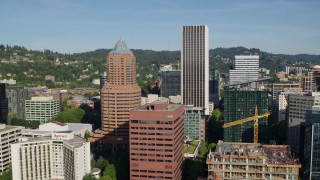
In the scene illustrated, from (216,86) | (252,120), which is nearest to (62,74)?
(216,86)

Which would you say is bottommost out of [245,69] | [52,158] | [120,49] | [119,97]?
[52,158]

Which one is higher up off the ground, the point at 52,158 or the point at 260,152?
the point at 260,152

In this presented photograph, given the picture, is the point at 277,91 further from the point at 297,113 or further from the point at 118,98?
the point at 118,98

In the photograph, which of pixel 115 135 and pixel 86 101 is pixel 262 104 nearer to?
pixel 115 135

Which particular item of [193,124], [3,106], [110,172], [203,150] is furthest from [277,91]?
[3,106]

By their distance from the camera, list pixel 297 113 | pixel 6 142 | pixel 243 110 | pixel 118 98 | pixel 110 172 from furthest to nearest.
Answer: pixel 118 98 < pixel 243 110 < pixel 297 113 < pixel 6 142 < pixel 110 172

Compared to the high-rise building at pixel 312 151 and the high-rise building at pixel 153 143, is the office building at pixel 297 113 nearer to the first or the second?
the high-rise building at pixel 312 151
